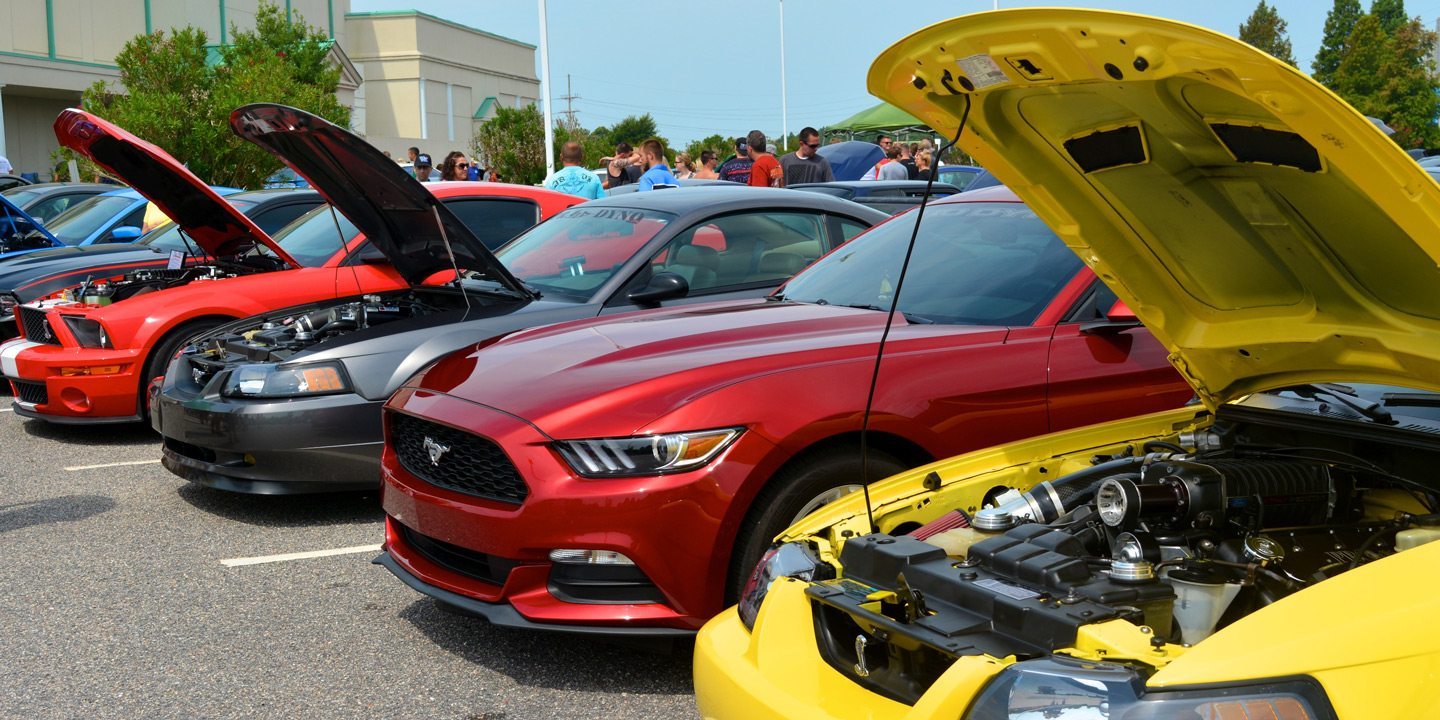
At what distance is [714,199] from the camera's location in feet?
22.1

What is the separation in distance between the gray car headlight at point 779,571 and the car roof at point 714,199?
376cm

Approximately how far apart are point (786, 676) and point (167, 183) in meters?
6.55

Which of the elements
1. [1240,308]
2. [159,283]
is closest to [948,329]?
[1240,308]

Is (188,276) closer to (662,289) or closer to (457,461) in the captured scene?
(662,289)

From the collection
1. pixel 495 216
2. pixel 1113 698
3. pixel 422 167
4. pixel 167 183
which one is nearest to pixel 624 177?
pixel 422 167

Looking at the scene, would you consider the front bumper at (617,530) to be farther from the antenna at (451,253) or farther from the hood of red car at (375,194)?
the hood of red car at (375,194)

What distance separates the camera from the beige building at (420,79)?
53.8 meters

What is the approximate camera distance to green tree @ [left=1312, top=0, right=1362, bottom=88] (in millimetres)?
55625

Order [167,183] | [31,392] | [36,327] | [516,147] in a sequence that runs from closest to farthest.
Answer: [167,183], [31,392], [36,327], [516,147]

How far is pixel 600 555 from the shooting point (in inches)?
142

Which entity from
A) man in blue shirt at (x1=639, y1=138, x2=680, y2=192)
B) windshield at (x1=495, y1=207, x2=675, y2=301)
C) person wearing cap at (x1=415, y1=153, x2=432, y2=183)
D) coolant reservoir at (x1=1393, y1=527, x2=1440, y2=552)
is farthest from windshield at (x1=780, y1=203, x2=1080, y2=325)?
person wearing cap at (x1=415, y1=153, x2=432, y2=183)

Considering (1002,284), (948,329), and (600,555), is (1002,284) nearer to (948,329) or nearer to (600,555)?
(948,329)

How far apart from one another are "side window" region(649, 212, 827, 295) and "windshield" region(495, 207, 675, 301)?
0.19 m

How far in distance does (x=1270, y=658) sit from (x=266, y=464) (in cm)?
478
